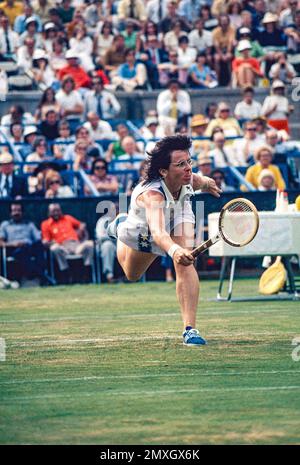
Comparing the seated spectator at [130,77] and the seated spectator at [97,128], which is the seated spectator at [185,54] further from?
the seated spectator at [97,128]

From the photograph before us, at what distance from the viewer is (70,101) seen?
21.6m

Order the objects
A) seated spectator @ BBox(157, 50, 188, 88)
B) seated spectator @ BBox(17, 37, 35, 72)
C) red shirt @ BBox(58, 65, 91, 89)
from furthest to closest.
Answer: seated spectator @ BBox(157, 50, 188, 88), seated spectator @ BBox(17, 37, 35, 72), red shirt @ BBox(58, 65, 91, 89)

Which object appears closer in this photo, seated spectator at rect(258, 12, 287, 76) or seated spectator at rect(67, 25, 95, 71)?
seated spectator at rect(67, 25, 95, 71)

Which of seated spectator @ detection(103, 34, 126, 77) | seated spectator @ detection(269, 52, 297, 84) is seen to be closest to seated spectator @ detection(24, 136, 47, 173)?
seated spectator @ detection(103, 34, 126, 77)

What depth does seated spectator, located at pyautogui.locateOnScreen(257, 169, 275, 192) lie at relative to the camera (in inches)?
756

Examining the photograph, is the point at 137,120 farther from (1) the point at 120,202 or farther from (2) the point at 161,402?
(2) the point at 161,402

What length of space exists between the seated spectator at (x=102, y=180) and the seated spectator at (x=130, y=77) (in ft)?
14.2

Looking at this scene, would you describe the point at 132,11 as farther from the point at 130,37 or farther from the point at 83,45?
the point at 83,45

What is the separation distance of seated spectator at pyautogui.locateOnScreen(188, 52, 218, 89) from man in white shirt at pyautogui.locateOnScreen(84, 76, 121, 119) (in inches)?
86.2

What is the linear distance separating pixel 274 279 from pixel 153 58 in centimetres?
1000

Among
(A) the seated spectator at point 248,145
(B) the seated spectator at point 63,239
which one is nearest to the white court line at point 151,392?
(B) the seated spectator at point 63,239

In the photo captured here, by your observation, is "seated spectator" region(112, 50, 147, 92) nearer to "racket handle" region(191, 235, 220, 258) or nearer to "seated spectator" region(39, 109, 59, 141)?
"seated spectator" region(39, 109, 59, 141)
